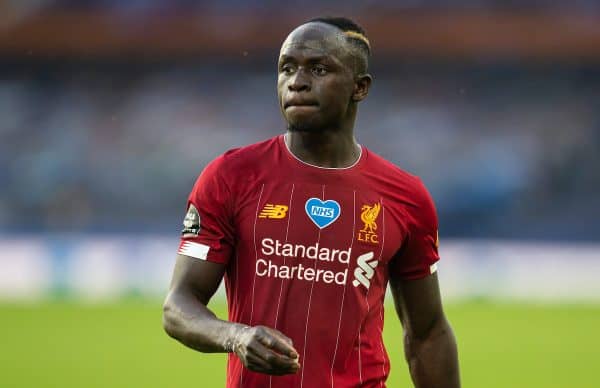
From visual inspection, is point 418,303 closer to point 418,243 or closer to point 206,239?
point 418,243

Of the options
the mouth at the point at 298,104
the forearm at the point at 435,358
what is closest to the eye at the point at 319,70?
the mouth at the point at 298,104

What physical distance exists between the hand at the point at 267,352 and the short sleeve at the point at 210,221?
0.56m

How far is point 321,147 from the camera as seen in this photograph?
4.03 meters

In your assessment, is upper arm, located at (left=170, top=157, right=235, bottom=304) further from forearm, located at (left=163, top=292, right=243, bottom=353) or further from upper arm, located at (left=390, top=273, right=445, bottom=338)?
upper arm, located at (left=390, top=273, right=445, bottom=338)

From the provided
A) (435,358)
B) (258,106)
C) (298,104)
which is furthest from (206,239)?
(258,106)

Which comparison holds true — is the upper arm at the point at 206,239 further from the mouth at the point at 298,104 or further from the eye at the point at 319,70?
the eye at the point at 319,70

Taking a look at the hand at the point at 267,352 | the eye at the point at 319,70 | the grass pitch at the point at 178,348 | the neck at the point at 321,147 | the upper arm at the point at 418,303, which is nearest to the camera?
the hand at the point at 267,352

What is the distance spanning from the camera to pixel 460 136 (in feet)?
81.4

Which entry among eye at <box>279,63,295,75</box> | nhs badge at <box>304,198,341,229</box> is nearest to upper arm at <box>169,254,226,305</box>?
nhs badge at <box>304,198,341,229</box>

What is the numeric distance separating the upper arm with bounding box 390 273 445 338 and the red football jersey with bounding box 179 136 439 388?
0.68 feet

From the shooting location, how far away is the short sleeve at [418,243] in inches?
163

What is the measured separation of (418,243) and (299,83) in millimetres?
795

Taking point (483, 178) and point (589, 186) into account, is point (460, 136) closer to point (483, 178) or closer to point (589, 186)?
point (483, 178)

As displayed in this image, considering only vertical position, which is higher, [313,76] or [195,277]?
[313,76]
